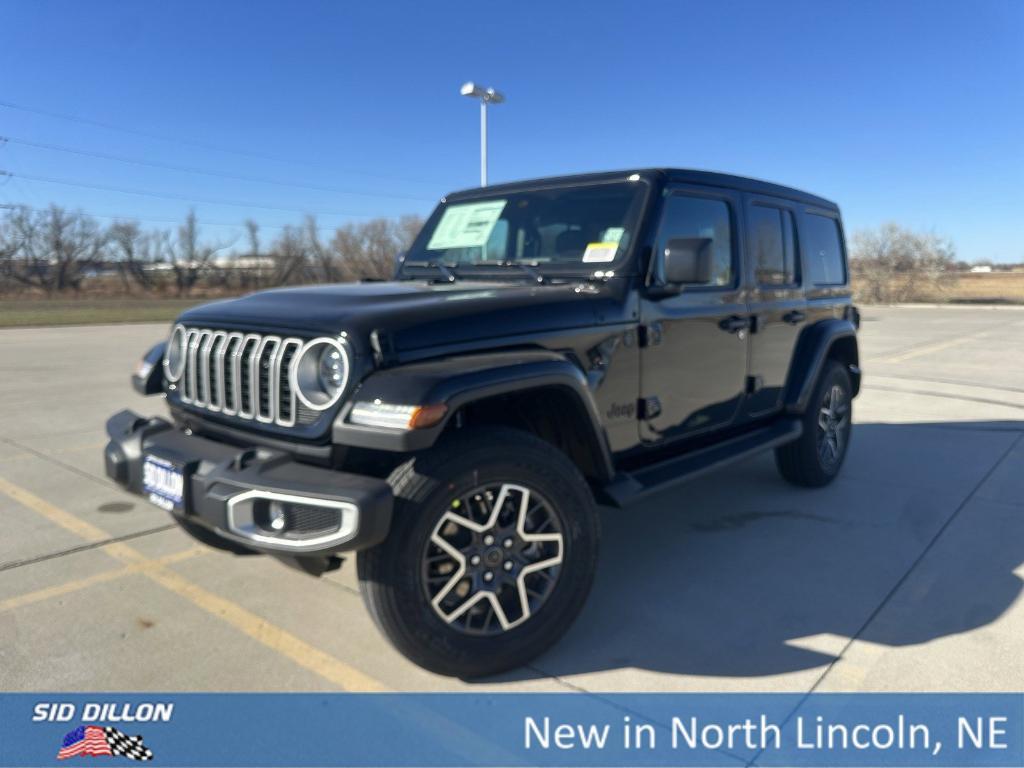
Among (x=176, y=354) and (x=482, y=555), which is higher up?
(x=176, y=354)

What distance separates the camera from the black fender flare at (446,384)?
2.45 metres

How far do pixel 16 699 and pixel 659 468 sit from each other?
276 cm

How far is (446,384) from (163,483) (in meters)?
1.22

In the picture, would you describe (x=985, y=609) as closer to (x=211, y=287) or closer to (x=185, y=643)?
(x=185, y=643)

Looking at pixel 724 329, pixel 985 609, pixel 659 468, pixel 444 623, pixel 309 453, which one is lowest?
pixel 985 609

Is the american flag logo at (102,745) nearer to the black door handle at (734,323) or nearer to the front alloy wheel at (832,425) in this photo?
the black door handle at (734,323)

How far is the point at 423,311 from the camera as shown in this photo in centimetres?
279

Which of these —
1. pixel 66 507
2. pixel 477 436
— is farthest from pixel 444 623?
pixel 66 507

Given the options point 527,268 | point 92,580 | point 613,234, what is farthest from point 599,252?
point 92,580

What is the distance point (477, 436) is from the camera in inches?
107

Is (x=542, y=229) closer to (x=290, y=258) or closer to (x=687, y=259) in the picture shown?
(x=687, y=259)

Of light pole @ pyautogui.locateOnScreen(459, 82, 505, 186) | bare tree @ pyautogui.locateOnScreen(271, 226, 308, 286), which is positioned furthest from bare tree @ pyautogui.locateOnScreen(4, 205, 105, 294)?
light pole @ pyautogui.locateOnScreen(459, 82, 505, 186)

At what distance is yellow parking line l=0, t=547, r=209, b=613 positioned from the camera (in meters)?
3.42

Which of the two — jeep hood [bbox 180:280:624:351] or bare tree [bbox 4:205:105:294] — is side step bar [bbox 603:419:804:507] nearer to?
jeep hood [bbox 180:280:624:351]
